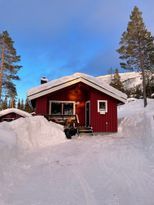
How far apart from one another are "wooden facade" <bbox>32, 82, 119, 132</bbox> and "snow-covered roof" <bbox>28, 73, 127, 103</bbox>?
40 centimetres

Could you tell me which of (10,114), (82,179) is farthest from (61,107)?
(10,114)

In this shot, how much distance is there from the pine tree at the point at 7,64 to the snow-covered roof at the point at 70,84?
1364 cm

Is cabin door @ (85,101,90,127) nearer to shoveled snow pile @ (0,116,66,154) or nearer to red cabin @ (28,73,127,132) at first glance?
red cabin @ (28,73,127,132)

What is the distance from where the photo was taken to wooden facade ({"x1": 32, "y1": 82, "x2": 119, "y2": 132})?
682 inches

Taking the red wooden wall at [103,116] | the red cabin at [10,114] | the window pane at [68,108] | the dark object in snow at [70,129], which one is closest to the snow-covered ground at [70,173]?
the dark object in snow at [70,129]

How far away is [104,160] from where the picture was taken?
7969mm

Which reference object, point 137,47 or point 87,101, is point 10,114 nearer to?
point 87,101

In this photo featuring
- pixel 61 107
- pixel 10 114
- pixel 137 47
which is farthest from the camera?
pixel 137 47

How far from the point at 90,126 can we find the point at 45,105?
3.67 metres

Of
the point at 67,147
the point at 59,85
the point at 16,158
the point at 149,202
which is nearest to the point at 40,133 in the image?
the point at 67,147

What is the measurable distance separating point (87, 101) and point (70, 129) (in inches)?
181

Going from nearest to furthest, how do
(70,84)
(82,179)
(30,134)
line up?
(82,179), (30,134), (70,84)

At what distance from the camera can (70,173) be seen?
21.9 ft

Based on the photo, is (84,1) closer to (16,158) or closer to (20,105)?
(16,158)
